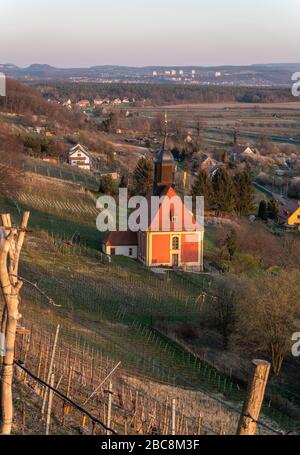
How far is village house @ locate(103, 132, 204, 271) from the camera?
2934cm

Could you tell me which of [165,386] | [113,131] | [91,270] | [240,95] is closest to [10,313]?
[165,386]

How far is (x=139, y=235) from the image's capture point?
30.2m

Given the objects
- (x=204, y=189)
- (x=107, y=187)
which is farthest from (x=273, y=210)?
(x=107, y=187)

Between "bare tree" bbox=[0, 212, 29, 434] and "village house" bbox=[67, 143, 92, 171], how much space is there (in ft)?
154

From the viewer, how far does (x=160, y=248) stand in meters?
29.5

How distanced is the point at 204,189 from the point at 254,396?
3683cm

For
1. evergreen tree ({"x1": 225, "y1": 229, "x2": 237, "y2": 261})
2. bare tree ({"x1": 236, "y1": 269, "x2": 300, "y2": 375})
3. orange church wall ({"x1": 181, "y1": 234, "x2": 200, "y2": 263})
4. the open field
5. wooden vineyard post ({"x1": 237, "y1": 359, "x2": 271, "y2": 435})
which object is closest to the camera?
wooden vineyard post ({"x1": 237, "y1": 359, "x2": 271, "y2": 435})

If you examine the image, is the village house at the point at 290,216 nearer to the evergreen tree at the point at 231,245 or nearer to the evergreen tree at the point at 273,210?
the evergreen tree at the point at 273,210

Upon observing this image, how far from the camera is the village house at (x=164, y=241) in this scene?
29.3 metres

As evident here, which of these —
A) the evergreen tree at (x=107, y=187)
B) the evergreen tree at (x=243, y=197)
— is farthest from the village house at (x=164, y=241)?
the evergreen tree at (x=243, y=197)

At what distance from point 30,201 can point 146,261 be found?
31.2ft

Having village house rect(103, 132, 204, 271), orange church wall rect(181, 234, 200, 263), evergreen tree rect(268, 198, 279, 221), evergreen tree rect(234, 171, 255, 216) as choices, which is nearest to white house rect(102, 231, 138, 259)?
village house rect(103, 132, 204, 271)

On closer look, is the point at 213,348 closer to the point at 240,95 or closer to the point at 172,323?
the point at 172,323

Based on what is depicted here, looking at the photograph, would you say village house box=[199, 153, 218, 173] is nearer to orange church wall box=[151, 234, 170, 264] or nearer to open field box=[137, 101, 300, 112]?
orange church wall box=[151, 234, 170, 264]
